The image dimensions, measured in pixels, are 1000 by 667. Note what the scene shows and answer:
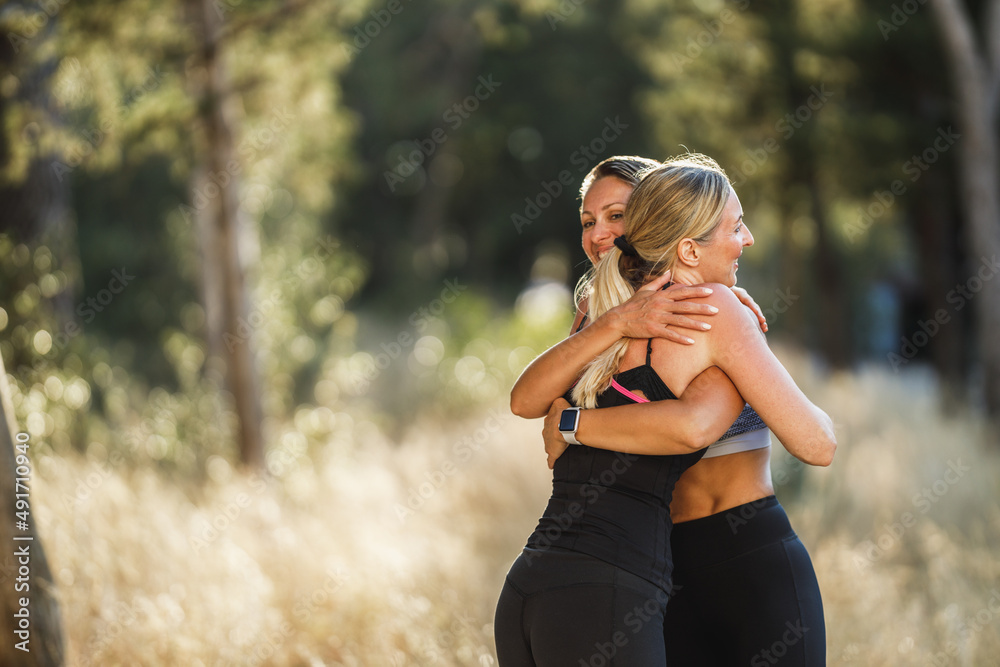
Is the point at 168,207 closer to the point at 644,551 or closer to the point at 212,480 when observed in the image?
the point at 212,480

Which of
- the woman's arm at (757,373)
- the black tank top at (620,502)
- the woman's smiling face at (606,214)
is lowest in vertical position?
the black tank top at (620,502)

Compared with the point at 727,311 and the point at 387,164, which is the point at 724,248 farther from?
the point at 387,164

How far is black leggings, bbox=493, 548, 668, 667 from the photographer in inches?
76.6

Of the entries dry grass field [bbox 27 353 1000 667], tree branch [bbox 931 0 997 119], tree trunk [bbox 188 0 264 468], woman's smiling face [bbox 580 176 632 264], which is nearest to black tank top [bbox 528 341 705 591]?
woman's smiling face [bbox 580 176 632 264]

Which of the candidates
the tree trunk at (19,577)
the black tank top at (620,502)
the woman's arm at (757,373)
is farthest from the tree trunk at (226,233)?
the woman's arm at (757,373)

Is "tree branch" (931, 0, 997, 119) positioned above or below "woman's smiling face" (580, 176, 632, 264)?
above

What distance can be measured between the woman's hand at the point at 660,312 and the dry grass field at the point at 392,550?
1912 mm

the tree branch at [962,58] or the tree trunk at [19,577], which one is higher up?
the tree branch at [962,58]

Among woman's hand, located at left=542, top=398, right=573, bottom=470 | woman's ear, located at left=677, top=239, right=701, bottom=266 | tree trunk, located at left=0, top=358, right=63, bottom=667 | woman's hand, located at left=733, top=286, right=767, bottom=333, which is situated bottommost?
tree trunk, located at left=0, top=358, right=63, bottom=667

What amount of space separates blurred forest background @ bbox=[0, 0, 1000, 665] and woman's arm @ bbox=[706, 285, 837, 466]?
112cm

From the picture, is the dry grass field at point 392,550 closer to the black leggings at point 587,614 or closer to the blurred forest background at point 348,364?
the blurred forest background at point 348,364

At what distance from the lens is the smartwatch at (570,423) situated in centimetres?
212

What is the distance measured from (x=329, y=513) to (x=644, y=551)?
14.0 feet

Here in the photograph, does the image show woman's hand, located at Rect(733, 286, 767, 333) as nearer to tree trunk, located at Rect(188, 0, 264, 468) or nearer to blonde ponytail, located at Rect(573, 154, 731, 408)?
blonde ponytail, located at Rect(573, 154, 731, 408)
